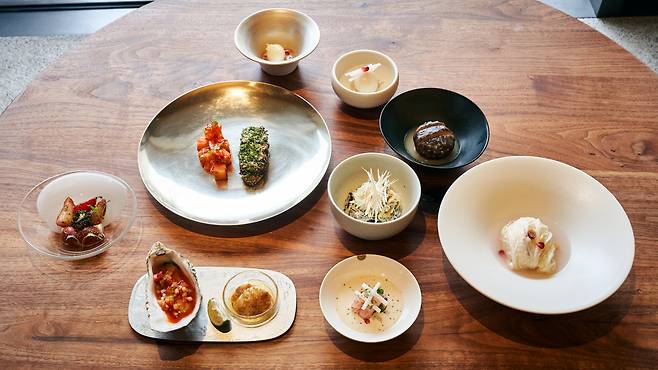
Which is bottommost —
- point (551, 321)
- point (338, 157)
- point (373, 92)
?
point (551, 321)

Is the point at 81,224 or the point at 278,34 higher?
the point at 278,34

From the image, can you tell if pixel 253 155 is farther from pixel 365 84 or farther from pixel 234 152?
pixel 365 84

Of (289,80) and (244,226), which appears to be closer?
(244,226)

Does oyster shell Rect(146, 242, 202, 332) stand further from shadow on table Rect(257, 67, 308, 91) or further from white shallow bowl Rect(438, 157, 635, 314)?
shadow on table Rect(257, 67, 308, 91)

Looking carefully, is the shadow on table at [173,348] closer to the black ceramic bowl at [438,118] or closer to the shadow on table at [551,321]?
the shadow on table at [551,321]

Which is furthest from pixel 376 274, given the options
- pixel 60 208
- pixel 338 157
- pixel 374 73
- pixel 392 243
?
pixel 60 208

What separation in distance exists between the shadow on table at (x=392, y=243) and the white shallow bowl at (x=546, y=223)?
0.16 metres

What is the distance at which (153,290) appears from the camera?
1372 mm

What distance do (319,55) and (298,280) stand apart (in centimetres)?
97

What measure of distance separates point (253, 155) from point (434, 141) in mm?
574

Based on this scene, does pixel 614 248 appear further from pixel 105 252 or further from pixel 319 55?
pixel 105 252

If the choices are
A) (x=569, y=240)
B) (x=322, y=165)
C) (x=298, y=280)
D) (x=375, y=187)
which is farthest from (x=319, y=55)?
(x=569, y=240)

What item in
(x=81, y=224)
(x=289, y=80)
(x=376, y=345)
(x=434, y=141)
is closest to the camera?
(x=376, y=345)

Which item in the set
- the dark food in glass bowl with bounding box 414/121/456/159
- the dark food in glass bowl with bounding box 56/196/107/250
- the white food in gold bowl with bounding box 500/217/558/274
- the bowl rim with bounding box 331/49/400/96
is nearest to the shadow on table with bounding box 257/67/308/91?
the bowl rim with bounding box 331/49/400/96
